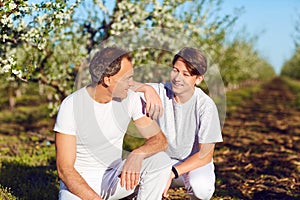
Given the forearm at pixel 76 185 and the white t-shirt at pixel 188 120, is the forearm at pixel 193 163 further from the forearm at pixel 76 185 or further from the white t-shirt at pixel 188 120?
the forearm at pixel 76 185

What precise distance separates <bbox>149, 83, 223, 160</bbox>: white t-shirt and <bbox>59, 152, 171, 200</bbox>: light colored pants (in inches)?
10.3

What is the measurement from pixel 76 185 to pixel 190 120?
1.07m

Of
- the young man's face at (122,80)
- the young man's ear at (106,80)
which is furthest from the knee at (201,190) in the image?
the young man's ear at (106,80)

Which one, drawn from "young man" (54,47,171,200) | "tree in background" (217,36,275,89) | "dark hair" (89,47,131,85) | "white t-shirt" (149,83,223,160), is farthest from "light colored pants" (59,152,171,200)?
"tree in background" (217,36,275,89)

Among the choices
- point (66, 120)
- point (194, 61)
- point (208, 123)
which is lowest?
point (208, 123)

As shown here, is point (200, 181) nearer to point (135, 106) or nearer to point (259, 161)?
point (135, 106)

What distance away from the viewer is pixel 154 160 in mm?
3287

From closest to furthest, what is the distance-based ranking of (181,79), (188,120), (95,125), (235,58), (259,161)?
(95,125) < (181,79) < (188,120) < (259,161) < (235,58)

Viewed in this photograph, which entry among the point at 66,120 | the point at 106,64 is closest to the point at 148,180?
the point at 66,120

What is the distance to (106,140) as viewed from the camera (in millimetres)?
3244

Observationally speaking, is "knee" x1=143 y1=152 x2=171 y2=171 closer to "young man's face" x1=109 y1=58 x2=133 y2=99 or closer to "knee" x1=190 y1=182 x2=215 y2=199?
"knee" x1=190 y1=182 x2=215 y2=199

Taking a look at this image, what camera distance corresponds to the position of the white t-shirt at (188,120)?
339 cm

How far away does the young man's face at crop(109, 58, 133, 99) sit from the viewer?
298 cm

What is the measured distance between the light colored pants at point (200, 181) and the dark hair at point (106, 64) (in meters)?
1.12
